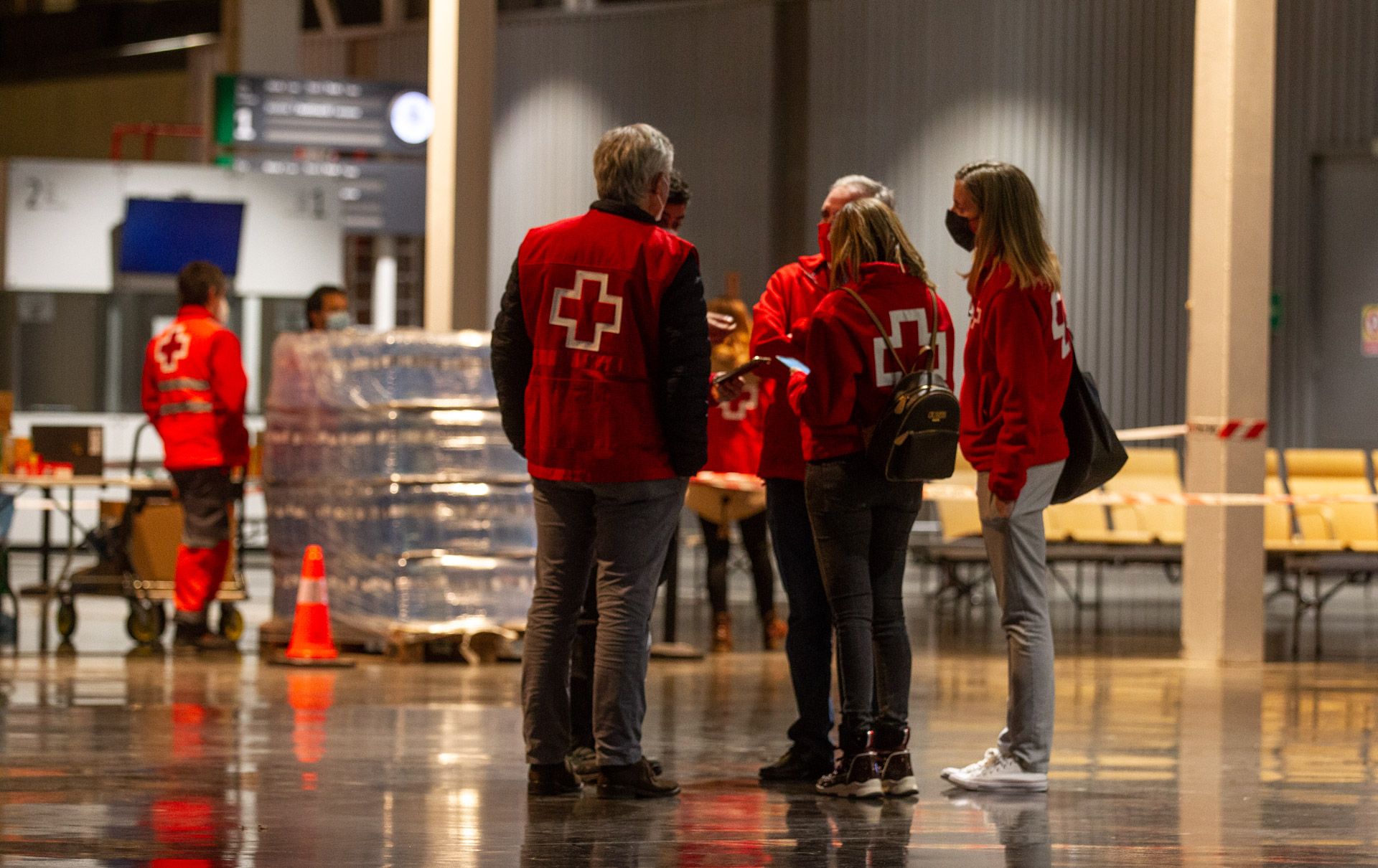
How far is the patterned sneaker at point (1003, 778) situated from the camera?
17.7ft

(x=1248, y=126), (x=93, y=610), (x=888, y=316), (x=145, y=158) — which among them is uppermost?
(x=145, y=158)

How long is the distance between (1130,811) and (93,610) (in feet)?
26.4

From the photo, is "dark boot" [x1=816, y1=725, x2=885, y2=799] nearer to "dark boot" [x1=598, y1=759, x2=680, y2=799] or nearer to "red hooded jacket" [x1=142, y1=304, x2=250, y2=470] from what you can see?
"dark boot" [x1=598, y1=759, x2=680, y2=799]

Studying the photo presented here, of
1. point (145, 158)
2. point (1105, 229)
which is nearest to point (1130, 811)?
point (1105, 229)

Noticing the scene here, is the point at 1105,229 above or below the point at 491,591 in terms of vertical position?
above

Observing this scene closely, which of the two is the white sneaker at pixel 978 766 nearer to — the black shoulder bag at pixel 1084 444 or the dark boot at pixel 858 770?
the dark boot at pixel 858 770

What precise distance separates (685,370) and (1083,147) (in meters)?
10.6

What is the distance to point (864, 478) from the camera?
5141 millimetres

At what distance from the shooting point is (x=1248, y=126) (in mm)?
9305

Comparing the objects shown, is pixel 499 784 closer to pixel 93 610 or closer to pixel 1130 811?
pixel 1130 811

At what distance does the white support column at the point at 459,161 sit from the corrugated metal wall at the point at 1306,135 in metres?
7.60

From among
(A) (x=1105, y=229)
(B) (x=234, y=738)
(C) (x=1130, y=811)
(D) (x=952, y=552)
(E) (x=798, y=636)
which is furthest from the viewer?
(A) (x=1105, y=229)

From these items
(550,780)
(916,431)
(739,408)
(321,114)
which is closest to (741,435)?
(739,408)

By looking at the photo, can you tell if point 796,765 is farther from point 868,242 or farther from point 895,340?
point 868,242
